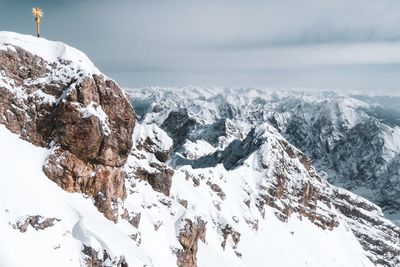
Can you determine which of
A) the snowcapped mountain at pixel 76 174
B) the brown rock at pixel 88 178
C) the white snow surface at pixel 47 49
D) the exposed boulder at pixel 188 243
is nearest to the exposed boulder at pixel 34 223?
the snowcapped mountain at pixel 76 174

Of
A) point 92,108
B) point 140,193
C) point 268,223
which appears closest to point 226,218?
point 268,223

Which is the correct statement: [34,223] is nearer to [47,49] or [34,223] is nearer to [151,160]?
[47,49]

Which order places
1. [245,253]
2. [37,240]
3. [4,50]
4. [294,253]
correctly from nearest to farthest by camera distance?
1. [37,240]
2. [4,50]
3. [245,253]
4. [294,253]

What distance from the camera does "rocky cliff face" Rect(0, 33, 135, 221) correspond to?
190 ft

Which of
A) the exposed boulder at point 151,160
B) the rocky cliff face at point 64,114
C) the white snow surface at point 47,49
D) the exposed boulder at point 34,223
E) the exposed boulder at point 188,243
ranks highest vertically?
the white snow surface at point 47,49

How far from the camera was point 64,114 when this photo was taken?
58.7 metres

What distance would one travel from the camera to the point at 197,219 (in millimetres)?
92812

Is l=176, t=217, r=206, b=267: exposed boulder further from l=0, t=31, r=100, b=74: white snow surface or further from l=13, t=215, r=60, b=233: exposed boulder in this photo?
l=0, t=31, r=100, b=74: white snow surface

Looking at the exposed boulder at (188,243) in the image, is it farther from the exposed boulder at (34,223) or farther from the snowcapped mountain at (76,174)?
the exposed boulder at (34,223)

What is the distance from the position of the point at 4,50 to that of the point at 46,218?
19270 millimetres

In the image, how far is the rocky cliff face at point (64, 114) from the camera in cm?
5797

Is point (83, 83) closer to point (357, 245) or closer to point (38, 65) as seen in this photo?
point (38, 65)

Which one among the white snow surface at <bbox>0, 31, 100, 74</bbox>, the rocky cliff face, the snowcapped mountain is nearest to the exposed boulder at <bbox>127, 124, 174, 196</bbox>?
the snowcapped mountain

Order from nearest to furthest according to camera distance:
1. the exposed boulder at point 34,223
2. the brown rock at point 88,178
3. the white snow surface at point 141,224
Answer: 1. the exposed boulder at point 34,223
2. the white snow surface at point 141,224
3. the brown rock at point 88,178
